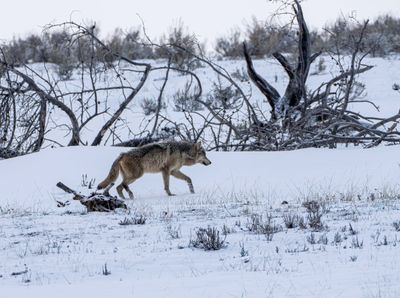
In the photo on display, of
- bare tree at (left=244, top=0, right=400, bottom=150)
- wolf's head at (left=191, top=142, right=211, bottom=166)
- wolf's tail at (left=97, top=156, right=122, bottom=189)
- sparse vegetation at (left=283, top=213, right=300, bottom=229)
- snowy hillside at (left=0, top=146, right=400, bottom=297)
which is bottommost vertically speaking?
snowy hillside at (left=0, top=146, right=400, bottom=297)

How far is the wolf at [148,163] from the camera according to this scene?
36.7 feet

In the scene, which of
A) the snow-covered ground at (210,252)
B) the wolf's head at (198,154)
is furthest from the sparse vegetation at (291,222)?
the wolf's head at (198,154)

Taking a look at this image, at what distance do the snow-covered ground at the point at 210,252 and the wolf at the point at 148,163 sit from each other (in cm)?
39

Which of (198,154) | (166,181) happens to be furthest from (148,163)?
(198,154)

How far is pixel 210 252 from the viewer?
5.46 meters

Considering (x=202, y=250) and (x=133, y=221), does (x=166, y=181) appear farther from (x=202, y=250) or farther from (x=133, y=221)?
(x=202, y=250)

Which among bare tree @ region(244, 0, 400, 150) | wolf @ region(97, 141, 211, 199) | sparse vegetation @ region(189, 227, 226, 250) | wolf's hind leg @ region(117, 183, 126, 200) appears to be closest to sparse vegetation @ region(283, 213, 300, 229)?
sparse vegetation @ region(189, 227, 226, 250)

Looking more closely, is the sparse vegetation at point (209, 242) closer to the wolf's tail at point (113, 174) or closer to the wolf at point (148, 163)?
the wolf at point (148, 163)

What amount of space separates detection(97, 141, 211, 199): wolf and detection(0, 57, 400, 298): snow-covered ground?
0.39 metres

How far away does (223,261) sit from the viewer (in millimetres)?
5129

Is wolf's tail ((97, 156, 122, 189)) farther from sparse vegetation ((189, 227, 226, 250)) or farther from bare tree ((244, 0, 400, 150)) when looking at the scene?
sparse vegetation ((189, 227, 226, 250))

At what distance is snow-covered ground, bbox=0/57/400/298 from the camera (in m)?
4.30

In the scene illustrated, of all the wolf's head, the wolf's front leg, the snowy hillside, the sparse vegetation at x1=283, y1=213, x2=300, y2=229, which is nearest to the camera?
the snowy hillside

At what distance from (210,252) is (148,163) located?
592cm
